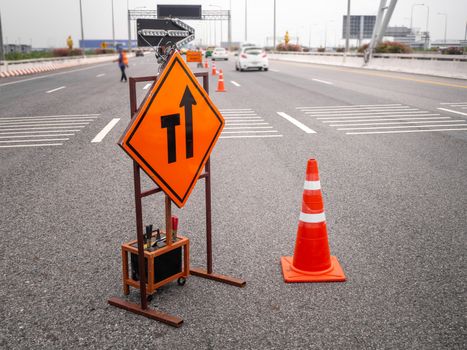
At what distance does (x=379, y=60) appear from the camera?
35656 millimetres

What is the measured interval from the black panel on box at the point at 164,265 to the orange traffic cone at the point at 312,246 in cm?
84

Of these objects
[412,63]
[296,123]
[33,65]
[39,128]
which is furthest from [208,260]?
[33,65]

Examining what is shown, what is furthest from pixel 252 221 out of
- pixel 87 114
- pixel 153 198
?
pixel 87 114

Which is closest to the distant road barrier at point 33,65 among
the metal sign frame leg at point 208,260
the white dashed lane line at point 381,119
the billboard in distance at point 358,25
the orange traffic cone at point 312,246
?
the white dashed lane line at point 381,119

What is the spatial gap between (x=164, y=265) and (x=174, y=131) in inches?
38.1

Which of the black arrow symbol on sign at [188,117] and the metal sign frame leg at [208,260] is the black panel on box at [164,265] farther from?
the black arrow symbol on sign at [188,117]

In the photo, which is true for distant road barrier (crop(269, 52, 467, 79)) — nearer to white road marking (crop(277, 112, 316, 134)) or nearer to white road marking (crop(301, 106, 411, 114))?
white road marking (crop(301, 106, 411, 114))

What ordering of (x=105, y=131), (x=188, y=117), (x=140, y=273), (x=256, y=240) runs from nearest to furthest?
(x=140, y=273) → (x=188, y=117) → (x=256, y=240) → (x=105, y=131)

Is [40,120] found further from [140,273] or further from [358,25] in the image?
[358,25]

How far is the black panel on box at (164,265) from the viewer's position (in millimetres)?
3654

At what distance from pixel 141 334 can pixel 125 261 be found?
2.08 ft

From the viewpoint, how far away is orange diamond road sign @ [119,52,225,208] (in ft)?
10.8

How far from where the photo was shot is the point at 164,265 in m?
3.70

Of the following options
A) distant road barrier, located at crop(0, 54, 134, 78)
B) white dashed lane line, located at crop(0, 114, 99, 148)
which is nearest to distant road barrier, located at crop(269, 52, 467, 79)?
white dashed lane line, located at crop(0, 114, 99, 148)
